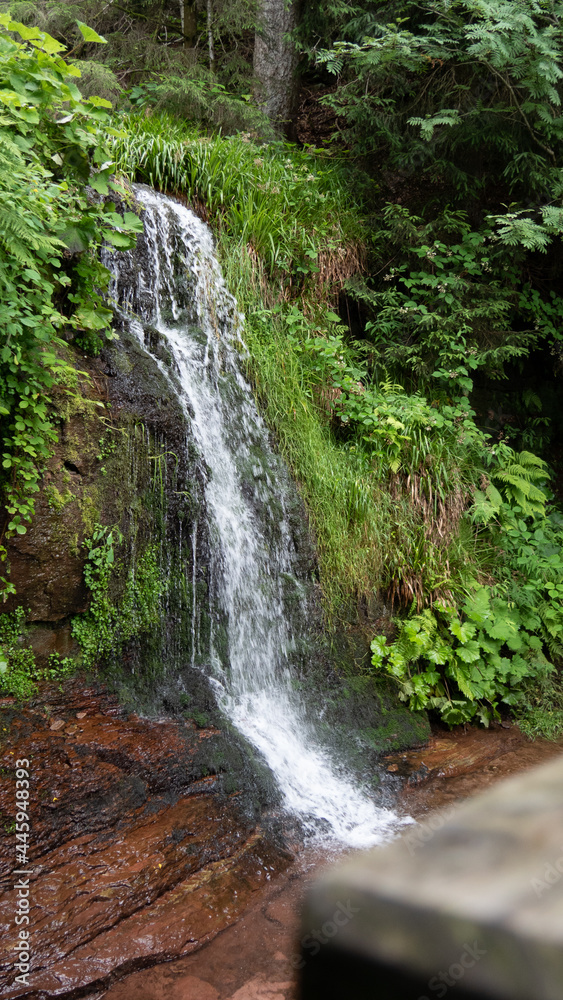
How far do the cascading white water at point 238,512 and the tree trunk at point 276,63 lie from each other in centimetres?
357

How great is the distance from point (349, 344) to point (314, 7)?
168 inches

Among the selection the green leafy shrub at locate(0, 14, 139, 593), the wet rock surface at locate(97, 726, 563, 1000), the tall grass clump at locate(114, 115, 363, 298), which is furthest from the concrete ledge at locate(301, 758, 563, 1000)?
the tall grass clump at locate(114, 115, 363, 298)

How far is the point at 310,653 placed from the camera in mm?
4305

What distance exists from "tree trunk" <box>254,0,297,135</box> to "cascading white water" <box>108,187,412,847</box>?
140 inches

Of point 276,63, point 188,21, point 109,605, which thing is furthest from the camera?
point 188,21

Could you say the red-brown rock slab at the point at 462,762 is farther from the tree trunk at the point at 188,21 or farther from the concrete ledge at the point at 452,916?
the tree trunk at the point at 188,21

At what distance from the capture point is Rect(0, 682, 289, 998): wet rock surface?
2385 mm

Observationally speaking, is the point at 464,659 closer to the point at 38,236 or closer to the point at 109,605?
the point at 109,605

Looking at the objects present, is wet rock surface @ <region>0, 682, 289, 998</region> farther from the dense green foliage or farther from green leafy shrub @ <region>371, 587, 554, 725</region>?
green leafy shrub @ <region>371, 587, 554, 725</region>

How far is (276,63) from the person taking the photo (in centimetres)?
786

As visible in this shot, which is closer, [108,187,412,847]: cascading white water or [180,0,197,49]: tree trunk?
[108,187,412,847]: cascading white water

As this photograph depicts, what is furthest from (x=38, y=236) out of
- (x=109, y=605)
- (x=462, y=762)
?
(x=462, y=762)

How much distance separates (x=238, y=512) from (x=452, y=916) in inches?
144

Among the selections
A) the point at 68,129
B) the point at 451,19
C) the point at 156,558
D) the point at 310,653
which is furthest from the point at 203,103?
the point at 310,653
